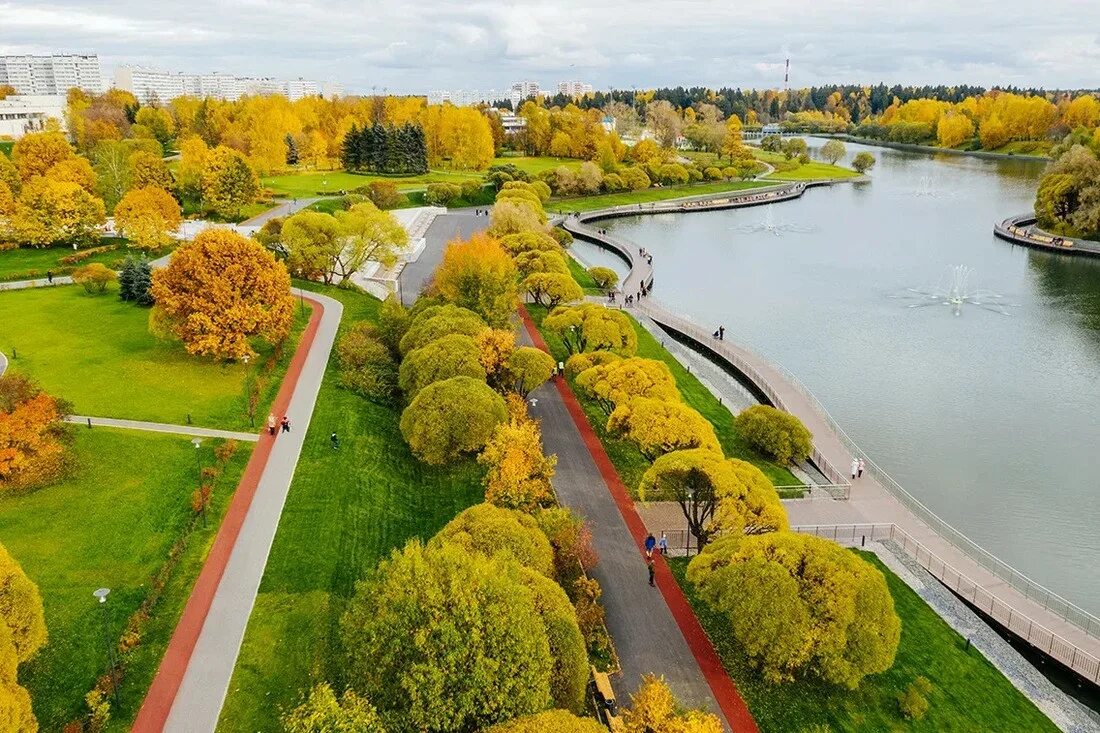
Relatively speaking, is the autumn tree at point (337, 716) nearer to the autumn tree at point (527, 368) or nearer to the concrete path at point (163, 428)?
the concrete path at point (163, 428)

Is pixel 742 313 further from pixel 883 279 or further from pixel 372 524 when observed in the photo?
pixel 372 524

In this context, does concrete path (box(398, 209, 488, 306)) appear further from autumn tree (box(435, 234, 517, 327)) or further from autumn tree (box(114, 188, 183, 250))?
autumn tree (box(114, 188, 183, 250))

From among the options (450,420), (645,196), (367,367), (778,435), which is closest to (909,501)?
(778,435)

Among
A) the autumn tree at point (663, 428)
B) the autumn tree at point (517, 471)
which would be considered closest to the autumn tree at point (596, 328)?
the autumn tree at point (663, 428)

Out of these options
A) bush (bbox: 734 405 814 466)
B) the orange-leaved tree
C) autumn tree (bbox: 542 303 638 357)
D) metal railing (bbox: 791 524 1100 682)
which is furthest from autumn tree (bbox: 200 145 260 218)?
metal railing (bbox: 791 524 1100 682)

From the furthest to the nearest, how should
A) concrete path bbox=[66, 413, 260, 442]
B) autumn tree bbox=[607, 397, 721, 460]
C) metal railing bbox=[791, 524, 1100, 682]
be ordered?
1. concrete path bbox=[66, 413, 260, 442]
2. autumn tree bbox=[607, 397, 721, 460]
3. metal railing bbox=[791, 524, 1100, 682]

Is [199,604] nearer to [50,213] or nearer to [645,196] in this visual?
[50,213]
